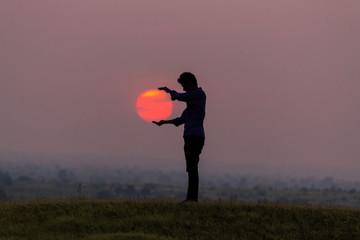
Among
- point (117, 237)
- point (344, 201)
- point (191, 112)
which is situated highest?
point (191, 112)

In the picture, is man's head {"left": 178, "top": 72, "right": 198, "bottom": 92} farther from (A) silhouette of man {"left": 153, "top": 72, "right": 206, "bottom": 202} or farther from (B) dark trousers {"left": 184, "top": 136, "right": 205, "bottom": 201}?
(B) dark trousers {"left": 184, "top": 136, "right": 205, "bottom": 201}

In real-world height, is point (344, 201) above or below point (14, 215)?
below

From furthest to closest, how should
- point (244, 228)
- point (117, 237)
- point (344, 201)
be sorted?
point (344, 201)
point (244, 228)
point (117, 237)

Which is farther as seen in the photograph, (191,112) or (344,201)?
(344,201)

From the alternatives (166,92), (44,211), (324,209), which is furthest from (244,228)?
(44,211)

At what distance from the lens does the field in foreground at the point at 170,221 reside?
13.3 meters

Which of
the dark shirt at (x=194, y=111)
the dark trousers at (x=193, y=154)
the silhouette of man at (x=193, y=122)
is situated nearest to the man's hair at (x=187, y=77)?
the silhouette of man at (x=193, y=122)

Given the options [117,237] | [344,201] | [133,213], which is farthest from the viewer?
[344,201]

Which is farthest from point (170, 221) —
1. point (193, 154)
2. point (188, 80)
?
point (188, 80)

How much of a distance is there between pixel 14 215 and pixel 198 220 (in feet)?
17.3

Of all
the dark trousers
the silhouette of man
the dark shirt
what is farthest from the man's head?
the dark trousers

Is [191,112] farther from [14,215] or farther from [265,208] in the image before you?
[14,215]

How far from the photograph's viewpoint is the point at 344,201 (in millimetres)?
183875

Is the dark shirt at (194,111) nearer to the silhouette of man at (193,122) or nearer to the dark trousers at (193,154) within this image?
the silhouette of man at (193,122)
